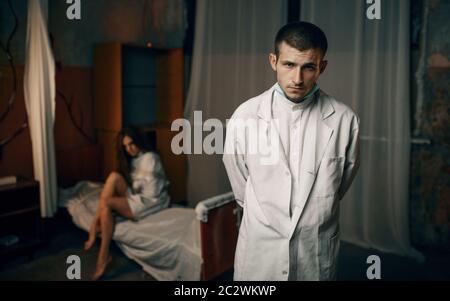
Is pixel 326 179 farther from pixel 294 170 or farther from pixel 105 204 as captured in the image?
pixel 105 204

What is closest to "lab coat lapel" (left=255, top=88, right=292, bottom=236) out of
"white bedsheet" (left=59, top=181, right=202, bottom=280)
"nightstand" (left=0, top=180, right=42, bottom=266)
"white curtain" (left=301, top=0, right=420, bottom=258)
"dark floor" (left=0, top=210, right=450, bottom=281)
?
"white bedsheet" (left=59, top=181, right=202, bottom=280)

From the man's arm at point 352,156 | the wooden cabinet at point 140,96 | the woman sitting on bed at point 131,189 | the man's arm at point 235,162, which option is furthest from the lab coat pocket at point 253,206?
the wooden cabinet at point 140,96

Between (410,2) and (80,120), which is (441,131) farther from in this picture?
(80,120)

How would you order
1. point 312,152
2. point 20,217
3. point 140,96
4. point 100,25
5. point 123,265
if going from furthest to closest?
point 140,96, point 100,25, point 20,217, point 123,265, point 312,152

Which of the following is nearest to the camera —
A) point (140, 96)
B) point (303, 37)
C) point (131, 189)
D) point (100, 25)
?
point (303, 37)

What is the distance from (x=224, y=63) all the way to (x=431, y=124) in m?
1.90

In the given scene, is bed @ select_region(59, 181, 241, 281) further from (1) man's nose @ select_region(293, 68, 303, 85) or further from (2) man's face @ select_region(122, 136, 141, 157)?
(1) man's nose @ select_region(293, 68, 303, 85)

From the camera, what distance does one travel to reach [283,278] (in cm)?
147

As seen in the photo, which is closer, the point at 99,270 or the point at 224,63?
the point at 99,270

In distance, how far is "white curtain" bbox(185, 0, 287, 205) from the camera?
11.8ft

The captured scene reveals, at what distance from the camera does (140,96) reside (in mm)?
4352

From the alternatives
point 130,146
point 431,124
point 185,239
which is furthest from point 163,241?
point 431,124

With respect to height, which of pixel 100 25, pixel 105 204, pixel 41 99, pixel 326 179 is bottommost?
pixel 105 204

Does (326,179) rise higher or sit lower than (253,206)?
higher
